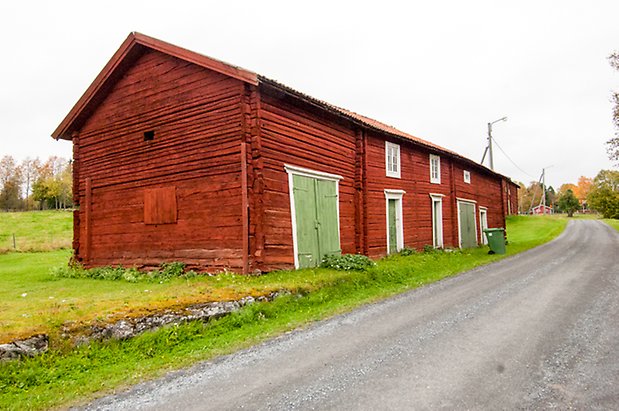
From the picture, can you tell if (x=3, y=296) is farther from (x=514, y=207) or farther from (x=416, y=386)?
(x=514, y=207)

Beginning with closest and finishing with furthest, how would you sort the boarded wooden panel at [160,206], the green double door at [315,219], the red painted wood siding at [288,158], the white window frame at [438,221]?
the red painted wood siding at [288,158] < the green double door at [315,219] < the boarded wooden panel at [160,206] < the white window frame at [438,221]

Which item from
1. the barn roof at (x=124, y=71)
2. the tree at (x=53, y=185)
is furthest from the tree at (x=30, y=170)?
the barn roof at (x=124, y=71)

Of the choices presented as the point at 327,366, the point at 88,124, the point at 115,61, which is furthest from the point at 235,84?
the point at 327,366

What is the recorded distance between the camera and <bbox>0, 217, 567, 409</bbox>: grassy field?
188 inches

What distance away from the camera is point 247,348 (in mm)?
5766

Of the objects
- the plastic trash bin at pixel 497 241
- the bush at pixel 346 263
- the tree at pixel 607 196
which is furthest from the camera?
the tree at pixel 607 196

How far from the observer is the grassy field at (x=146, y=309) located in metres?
4.77

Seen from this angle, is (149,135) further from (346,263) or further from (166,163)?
(346,263)

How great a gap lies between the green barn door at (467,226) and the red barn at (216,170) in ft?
25.0

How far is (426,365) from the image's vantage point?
187 inches

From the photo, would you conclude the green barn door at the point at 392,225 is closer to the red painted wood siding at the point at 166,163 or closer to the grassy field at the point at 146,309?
the grassy field at the point at 146,309

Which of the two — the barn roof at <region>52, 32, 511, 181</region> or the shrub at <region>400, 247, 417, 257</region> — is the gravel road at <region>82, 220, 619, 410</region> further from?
the shrub at <region>400, 247, 417, 257</region>

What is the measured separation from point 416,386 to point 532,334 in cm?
282

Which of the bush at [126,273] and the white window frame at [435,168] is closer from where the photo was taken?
the bush at [126,273]
